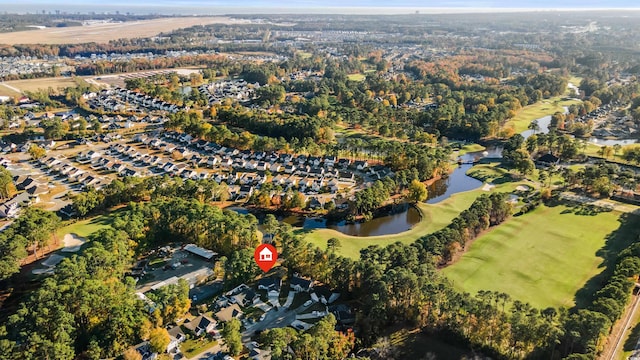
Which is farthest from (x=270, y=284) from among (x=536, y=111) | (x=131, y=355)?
(x=536, y=111)

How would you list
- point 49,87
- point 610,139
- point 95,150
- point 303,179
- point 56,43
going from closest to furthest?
point 303,179 → point 95,150 → point 610,139 → point 49,87 → point 56,43

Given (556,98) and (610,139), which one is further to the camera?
(556,98)

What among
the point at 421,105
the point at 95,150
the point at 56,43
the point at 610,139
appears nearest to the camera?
the point at 95,150

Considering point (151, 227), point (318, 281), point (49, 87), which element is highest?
point (49, 87)

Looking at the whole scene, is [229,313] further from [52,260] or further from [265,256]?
[52,260]

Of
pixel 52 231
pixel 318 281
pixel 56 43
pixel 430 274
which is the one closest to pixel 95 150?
pixel 52 231

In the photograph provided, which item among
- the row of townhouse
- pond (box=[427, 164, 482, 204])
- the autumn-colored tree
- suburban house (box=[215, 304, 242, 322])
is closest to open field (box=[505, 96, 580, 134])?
pond (box=[427, 164, 482, 204])

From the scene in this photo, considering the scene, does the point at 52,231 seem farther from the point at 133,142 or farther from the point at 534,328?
the point at 534,328
